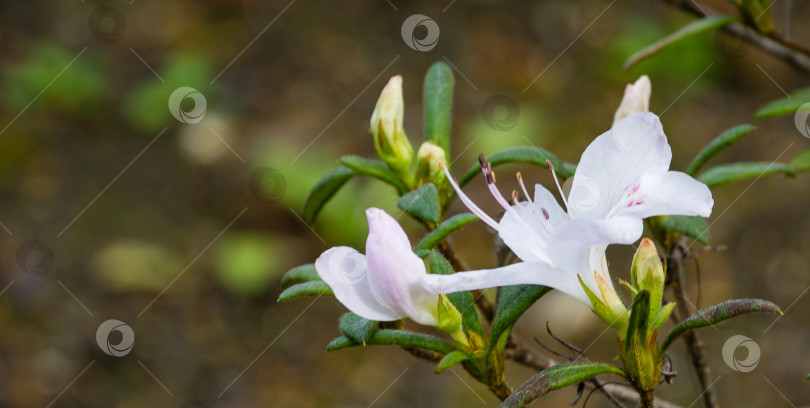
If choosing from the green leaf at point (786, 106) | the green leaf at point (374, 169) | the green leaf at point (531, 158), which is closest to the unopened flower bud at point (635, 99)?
the green leaf at point (531, 158)

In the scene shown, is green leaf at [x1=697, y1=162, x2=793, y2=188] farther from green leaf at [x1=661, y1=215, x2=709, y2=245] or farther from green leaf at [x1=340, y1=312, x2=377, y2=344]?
green leaf at [x1=340, y1=312, x2=377, y2=344]

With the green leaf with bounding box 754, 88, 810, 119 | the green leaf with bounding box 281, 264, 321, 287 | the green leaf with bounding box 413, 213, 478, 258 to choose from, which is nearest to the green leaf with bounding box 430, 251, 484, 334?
the green leaf with bounding box 413, 213, 478, 258

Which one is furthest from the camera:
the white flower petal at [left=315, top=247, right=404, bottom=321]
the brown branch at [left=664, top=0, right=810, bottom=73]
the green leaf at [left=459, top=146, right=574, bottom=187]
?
the brown branch at [left=664, top=0, right=810, bottom=73]

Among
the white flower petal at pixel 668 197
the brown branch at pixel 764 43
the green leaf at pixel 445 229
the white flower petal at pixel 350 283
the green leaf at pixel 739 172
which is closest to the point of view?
the white flower petal at pixel 668 197

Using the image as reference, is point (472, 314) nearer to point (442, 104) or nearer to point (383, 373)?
point (442, 104)

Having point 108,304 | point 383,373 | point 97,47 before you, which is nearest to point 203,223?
point 108,304

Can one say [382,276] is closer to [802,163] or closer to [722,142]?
[722,142]

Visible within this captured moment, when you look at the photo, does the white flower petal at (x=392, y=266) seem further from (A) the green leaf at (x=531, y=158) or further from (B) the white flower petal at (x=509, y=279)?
(A) the green leaf at (x=531, y=158)
